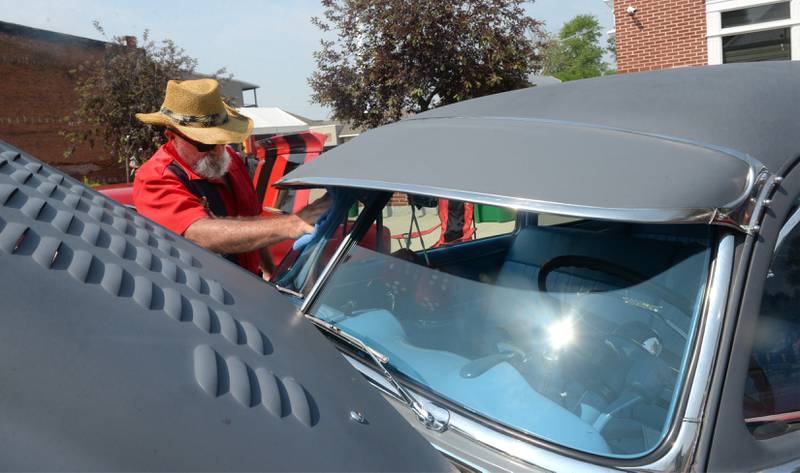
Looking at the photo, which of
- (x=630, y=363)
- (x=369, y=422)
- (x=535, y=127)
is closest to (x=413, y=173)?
(x=535, y=127)

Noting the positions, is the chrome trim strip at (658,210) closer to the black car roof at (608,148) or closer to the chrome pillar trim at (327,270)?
the black car roof at (608,148)

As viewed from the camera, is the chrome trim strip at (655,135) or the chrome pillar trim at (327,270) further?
the chrome pillar trim at (327,270)

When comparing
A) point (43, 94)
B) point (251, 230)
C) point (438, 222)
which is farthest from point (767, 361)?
point (43, 94)

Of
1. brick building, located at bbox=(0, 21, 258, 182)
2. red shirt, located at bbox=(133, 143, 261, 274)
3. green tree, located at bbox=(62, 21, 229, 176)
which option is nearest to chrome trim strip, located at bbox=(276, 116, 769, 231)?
red shirt, located at bbox=(133, 143, 261, 274)

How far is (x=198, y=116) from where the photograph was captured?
3055 mm

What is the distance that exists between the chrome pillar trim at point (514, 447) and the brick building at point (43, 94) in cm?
2308

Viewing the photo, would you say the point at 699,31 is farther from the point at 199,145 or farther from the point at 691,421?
the point at 691,421

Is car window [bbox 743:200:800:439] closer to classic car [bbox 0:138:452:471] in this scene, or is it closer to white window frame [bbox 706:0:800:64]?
classic car [bbox 0:138:452:471]

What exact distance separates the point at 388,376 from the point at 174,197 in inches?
61.9

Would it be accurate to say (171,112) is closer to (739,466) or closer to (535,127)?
(535,127)

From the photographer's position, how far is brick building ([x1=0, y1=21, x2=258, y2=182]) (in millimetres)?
23609

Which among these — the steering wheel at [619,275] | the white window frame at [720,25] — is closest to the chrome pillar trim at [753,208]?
the steering wheel at [619,275]

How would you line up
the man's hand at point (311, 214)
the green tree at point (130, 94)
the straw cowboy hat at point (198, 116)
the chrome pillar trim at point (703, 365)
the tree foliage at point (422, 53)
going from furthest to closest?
the green tree at point (130, 94) → the tree foliage at point (422, 53) → the straw cowboy hat at point (198, 116) → the man's hand at point (311, 214) → the chrome pillar trim at point (703, 365)

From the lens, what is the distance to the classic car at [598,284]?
1382 millimetres
